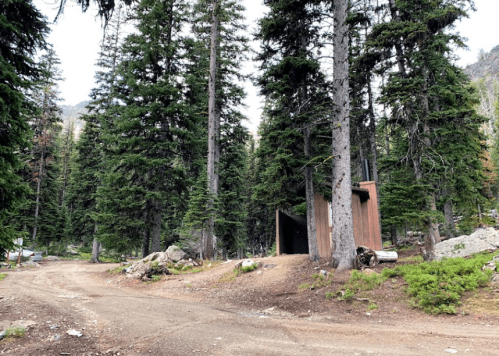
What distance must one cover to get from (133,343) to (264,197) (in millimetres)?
9856

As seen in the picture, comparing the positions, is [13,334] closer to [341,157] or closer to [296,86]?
[341,157]

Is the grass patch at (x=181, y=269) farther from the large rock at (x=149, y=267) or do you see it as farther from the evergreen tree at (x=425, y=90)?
the evergreen tree at (x=425, y=90)

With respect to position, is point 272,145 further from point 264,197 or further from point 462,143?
point 462,143

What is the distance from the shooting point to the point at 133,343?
4.68 metres

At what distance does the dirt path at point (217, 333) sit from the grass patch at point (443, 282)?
27.0 inches

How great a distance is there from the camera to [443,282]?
644 centimetres

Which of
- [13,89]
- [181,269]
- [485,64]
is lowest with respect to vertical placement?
[181,269]

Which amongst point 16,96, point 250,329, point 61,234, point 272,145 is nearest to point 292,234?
point 272,145

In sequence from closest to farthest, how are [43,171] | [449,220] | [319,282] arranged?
[319,282]
[449,220]
[43,171]

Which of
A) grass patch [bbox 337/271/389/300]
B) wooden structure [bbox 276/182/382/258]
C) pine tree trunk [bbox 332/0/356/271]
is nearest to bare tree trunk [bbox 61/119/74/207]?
wooden structure [bbox 276/182/382/258]

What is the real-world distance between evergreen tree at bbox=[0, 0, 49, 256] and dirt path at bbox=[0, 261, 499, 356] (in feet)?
7.06

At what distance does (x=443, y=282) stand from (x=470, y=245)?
6094 millimetres

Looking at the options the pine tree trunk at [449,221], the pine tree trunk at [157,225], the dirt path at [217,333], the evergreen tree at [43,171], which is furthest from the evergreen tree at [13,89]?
the evergreen tree at [43,171]

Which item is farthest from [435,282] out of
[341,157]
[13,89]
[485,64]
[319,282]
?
[485,64]
